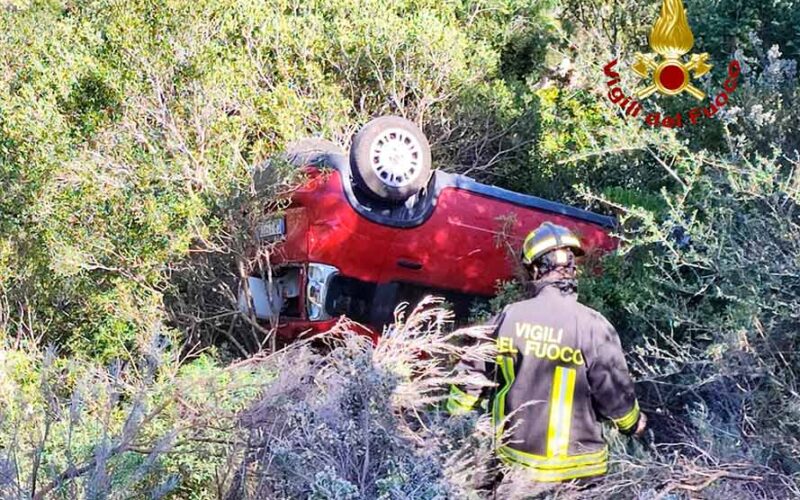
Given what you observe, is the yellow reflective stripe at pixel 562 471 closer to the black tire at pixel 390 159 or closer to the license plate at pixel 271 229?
the black tire at pixel 390 159

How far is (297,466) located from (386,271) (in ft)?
12.6

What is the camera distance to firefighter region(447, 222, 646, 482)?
4.01 meters

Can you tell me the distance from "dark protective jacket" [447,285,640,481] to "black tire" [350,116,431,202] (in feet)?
12.2

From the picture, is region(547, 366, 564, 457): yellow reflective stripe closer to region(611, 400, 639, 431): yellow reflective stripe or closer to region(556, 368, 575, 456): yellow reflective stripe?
region(556, 368, 575, 456): yellow reflective stripe

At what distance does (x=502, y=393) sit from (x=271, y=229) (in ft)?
13.8

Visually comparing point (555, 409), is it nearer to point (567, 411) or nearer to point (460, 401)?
point (567, 411)

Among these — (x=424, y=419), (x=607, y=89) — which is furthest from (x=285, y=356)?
(x=607, y=89)

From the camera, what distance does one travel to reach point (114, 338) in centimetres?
814

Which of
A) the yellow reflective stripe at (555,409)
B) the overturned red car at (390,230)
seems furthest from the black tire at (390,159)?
the yellow reflective stripe at (555,409)

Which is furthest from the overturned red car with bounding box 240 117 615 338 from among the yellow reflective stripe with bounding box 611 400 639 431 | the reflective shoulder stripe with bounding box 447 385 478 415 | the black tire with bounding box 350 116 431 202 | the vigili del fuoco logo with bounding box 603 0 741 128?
the yellow reflective stripe with bounding box 611 400 639 431

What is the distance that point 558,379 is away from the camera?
402 centimetres

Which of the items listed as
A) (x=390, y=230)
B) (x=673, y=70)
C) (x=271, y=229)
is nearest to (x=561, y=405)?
(x=390, y=230)

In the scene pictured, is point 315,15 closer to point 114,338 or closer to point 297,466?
point 114,338

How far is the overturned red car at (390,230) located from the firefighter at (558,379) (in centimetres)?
339
